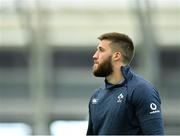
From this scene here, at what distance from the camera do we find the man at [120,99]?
4.57 metres

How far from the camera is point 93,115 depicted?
4871 mm

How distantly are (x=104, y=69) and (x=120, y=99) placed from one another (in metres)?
0.30

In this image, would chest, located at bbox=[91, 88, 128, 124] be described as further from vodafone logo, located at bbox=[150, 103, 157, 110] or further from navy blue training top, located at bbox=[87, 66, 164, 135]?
vodafone logo, located at bbox=[150, 103, 157, 110]

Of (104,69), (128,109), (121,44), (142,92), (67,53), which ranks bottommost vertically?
(67,53)

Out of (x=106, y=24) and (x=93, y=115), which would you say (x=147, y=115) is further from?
(x=106, y=24)

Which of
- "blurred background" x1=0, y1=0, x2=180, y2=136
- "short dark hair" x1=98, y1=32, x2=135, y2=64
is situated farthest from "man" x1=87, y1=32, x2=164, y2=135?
"blurred background" x1=0, y1=0, x2=180, y2=136

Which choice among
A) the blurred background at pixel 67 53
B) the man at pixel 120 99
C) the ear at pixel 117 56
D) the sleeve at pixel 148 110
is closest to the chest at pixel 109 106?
the man at pixel 120 99

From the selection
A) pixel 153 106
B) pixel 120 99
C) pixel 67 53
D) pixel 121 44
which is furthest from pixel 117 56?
pixel 67 53

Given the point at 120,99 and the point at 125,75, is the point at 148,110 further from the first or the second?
the point at 125,75

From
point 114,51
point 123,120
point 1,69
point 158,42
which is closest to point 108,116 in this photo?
point 123,120

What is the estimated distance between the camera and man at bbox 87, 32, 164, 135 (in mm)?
4574

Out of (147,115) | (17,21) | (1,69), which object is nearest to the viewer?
(147,115)

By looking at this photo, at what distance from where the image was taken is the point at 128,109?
4.67 metres

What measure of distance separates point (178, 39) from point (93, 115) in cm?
1538
